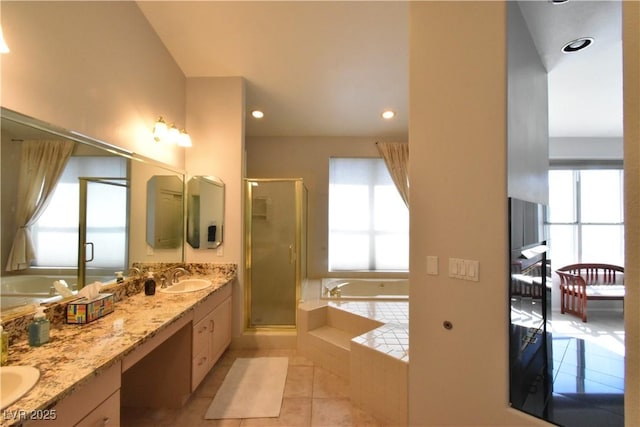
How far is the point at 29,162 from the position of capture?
4.07 feet

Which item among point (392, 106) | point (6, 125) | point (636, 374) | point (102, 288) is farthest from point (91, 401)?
point (392, 106)

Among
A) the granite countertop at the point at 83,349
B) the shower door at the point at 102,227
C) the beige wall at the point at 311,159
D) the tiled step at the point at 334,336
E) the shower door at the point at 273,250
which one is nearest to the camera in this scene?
the granite countertop at the point at 83,349

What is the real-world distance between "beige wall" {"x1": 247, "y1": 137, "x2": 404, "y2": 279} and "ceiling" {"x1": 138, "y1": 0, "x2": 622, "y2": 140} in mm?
623

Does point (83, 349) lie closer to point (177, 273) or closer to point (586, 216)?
point (177, 273)

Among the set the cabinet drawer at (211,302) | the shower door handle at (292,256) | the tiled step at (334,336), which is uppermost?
the shower door handle at (292,256)

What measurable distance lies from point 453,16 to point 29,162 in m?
2.40

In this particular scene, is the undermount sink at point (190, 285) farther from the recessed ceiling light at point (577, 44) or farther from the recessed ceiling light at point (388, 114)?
the recessed ceiling light at point (577, 44)

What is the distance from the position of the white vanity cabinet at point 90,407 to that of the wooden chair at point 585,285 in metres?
4.98

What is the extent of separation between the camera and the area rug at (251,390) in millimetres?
1780

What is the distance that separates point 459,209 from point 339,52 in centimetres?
181

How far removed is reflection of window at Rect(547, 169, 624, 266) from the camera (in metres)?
3.88

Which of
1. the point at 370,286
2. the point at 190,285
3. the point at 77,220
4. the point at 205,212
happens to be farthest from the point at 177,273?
the point at 370,286

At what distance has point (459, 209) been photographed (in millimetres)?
1362

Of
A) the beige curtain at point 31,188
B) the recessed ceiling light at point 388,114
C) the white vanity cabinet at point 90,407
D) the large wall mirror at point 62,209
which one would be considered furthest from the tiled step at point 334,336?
the recessed ceiling light at point 388,114
